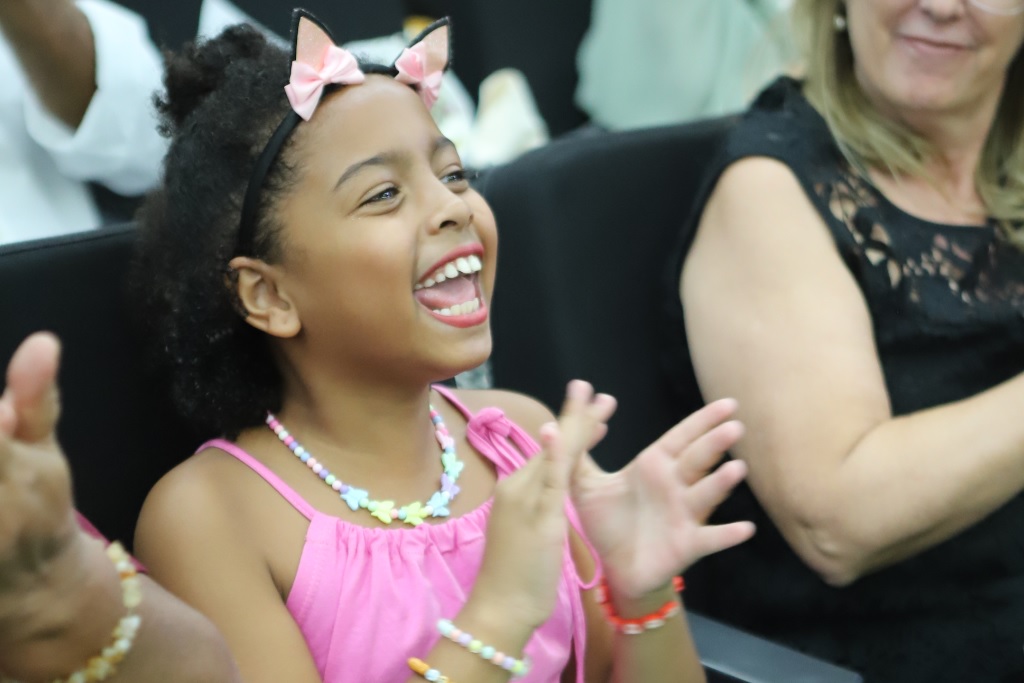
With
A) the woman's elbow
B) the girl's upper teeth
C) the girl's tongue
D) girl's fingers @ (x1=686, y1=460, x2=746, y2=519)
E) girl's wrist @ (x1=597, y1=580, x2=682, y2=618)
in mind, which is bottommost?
the woman's elbow

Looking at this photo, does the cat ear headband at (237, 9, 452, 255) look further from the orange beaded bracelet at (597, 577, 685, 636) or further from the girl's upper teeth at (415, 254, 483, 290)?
the orange beaded bracelet at (597, 577, 685, 636)

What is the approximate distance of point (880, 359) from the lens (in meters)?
1.26

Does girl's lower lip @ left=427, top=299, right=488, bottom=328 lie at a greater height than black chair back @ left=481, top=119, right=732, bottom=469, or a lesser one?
greater

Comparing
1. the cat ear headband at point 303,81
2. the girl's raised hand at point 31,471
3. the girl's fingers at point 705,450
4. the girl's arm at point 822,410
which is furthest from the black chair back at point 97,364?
the girl's arm at point 822,410

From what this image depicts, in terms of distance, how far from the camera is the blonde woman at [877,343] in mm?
1129

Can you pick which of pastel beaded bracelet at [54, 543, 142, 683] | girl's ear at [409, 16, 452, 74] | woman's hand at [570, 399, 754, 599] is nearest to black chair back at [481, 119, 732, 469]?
girl's ear at [409, 16, 452, 74]

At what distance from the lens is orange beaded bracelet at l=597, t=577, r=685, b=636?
3.29ft

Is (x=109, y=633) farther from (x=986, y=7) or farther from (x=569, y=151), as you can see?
(x=986, y=7)

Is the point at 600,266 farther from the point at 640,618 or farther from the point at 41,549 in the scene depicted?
the point at 41,549

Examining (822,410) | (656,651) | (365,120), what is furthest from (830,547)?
(365,120)

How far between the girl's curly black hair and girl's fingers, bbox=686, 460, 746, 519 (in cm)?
38

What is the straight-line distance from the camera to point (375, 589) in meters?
0.95

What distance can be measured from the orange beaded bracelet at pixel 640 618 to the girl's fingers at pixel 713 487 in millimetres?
97

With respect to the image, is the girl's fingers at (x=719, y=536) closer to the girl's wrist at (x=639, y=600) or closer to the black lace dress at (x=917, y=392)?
the girl's wrist at (x=639, y=600)
